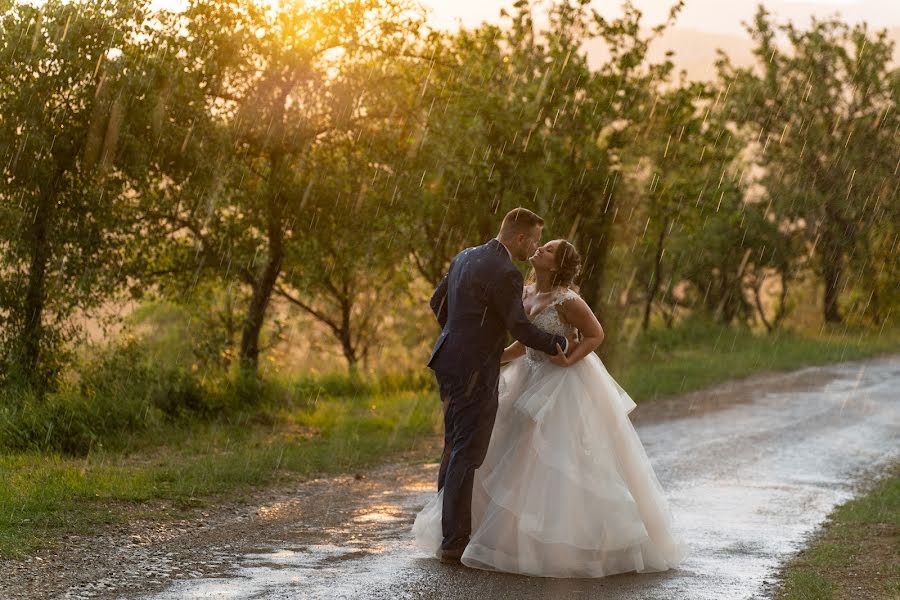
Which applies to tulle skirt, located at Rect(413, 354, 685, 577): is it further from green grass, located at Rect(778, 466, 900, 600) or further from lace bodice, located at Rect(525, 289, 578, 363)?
green grass, located at Rect(778, 466, 900, 600)

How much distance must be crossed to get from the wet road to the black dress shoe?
7 cm

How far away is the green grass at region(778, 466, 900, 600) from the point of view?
6945mm

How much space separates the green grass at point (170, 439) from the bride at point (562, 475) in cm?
292

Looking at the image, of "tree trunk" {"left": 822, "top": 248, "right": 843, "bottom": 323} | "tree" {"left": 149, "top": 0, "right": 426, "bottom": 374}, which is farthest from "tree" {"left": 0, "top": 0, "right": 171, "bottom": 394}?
"tree trunk" {"left": 822, "top": 248, "right": 843, "bottom": 323}

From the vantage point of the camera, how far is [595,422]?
7.50m

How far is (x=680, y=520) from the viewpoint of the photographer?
366 inches

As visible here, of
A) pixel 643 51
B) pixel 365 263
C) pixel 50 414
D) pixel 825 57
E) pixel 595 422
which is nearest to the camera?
pixel 595 422

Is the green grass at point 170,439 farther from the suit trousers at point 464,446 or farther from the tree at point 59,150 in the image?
the suit trousers at point 464,446

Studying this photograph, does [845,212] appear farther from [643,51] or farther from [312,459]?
[312,459]

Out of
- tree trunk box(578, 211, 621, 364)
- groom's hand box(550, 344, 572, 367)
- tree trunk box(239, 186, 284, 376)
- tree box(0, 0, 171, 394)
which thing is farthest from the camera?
tree trunk box(578, 211, 621, 364)

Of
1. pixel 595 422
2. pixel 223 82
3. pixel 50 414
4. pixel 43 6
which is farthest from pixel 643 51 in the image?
pixel 595 422

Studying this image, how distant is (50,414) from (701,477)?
678cm

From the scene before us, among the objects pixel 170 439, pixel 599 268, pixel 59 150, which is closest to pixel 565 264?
pixel 170 439

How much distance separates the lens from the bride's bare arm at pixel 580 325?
7.69 m
